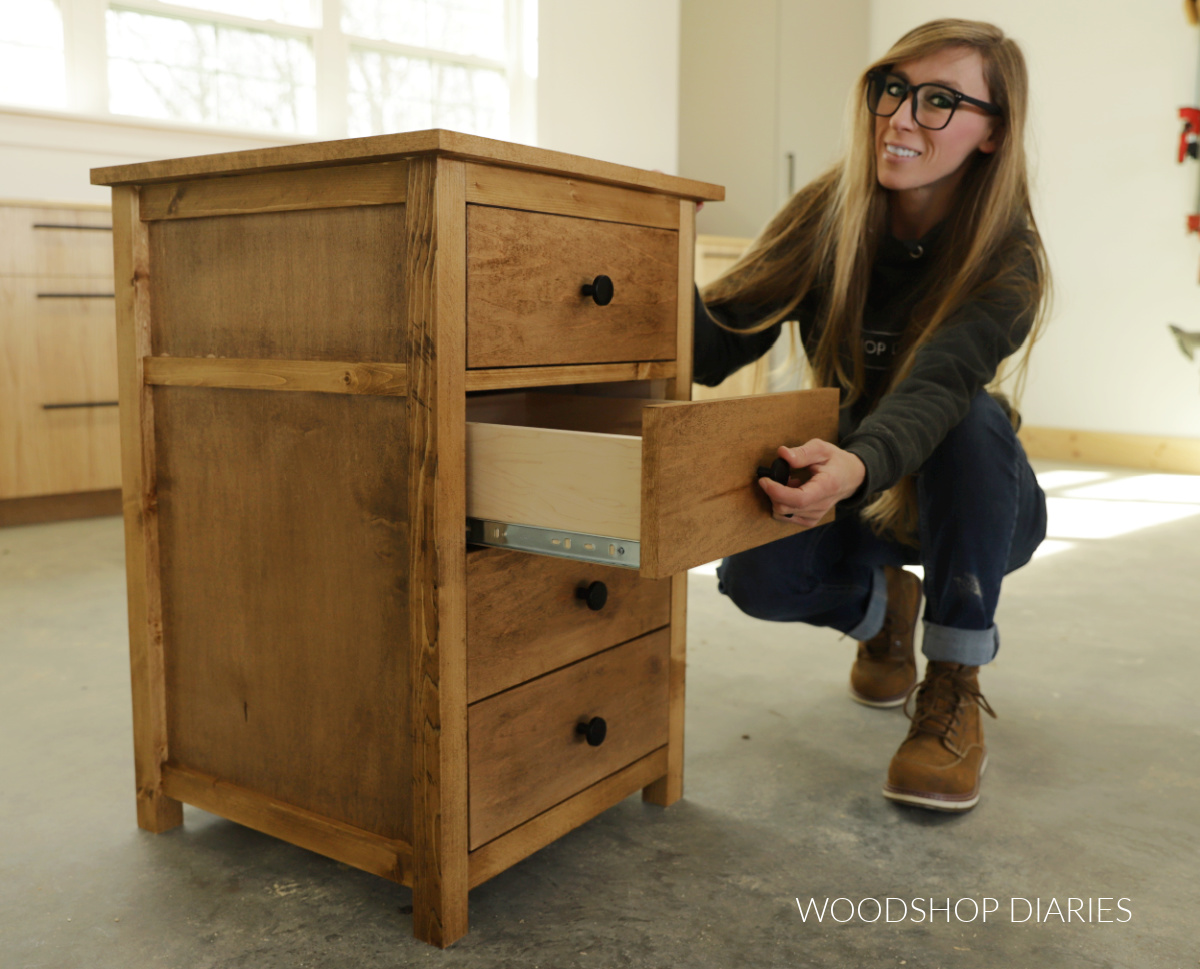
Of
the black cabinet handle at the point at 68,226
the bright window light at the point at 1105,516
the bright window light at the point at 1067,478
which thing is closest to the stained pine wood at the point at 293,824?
the black cabinet handle at the point at 68,226

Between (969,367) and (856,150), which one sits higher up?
(856,150)

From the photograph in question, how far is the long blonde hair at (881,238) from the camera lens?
1235 millimetres

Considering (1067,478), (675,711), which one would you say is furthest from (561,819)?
(1067,478)

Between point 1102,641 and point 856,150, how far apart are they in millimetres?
1012

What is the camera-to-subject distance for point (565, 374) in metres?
0.96

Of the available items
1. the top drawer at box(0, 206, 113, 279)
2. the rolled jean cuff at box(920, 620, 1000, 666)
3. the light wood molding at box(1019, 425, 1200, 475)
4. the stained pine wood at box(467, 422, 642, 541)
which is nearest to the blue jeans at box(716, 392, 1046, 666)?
the rolled jean cuff at box(920, 620, 1000, 666)

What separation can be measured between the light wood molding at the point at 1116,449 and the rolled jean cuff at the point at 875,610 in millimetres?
2660

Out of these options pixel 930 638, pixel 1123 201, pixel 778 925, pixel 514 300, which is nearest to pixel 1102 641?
pixel 930 638

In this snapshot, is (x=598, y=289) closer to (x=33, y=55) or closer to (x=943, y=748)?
(x=943, y=748)

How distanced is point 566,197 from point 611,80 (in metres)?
3.81

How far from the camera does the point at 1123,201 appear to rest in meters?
3.95

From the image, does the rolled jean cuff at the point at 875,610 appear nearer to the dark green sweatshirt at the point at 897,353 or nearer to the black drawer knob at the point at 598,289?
the dark green sweatshirt at the point at 897,353

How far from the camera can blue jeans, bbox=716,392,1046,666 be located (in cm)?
120

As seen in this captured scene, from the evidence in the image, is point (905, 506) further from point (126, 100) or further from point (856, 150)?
point (126, 100)
